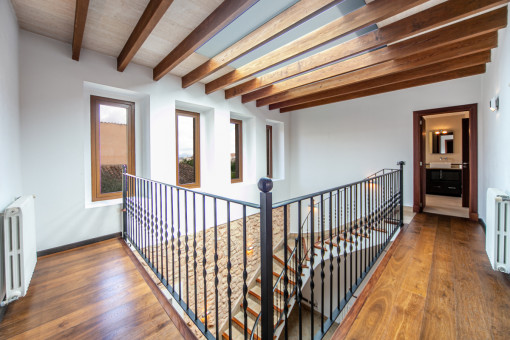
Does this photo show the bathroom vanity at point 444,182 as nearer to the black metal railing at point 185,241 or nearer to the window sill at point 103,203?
the black metal railing at point 185,241

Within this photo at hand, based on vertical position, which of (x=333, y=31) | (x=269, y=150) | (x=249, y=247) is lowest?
(x=249, y=247)

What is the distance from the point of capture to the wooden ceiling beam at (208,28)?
1.76 m

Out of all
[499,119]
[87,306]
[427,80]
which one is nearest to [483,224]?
[499,119]

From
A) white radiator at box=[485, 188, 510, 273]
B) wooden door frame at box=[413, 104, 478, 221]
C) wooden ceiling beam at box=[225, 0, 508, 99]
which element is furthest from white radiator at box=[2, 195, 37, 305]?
wooden door frame at box=[413, 104, 478, 221]

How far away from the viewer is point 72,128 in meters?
2.58

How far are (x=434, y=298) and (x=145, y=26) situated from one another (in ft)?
11.0

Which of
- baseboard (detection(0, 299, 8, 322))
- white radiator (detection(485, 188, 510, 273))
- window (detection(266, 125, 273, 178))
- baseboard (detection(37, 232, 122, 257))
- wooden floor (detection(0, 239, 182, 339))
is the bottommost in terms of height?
wooden floor (detection(0, 239, 182, 339))

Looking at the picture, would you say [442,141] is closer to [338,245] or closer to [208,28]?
[338,245]

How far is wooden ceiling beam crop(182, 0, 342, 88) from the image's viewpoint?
1.73 metres

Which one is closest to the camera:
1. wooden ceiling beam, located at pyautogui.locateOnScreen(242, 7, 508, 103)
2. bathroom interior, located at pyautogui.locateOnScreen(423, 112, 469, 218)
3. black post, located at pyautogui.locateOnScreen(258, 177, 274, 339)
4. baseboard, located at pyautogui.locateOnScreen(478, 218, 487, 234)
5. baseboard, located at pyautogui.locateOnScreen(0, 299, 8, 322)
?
black post, located at pyautogui.locateOnScreen(258, 177, 274, 339)

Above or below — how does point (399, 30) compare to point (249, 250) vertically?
above

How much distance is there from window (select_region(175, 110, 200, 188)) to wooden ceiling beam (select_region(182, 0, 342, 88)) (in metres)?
1.24

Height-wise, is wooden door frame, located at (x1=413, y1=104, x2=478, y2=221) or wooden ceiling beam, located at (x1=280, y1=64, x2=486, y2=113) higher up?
wooden ceiling beam, located at (x1=280, y1=64, x2=486, y2=113)

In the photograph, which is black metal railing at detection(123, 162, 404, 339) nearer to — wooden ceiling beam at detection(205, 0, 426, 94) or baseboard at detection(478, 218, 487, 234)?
A: baseboard at detection(478, 218, 487, 234)
